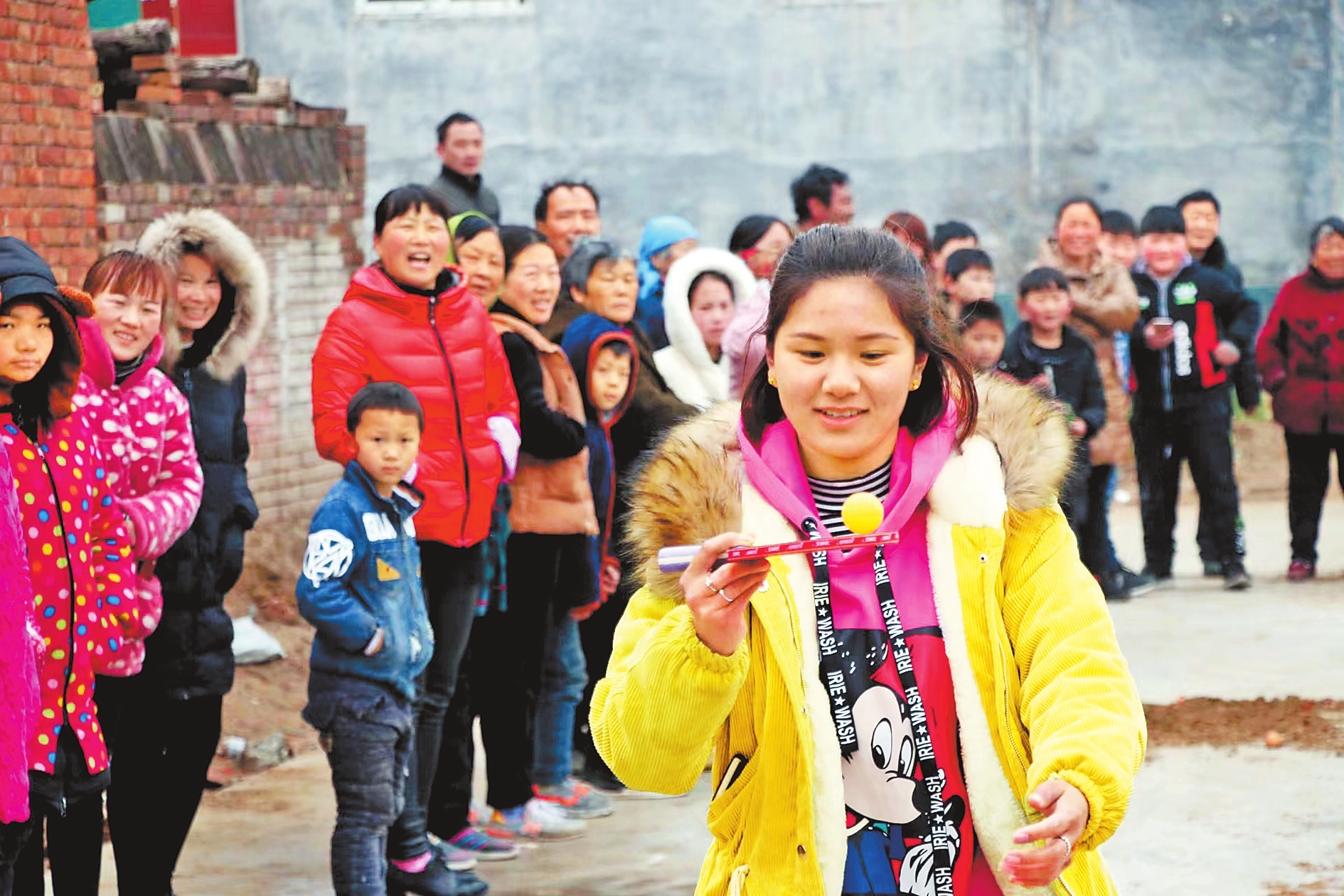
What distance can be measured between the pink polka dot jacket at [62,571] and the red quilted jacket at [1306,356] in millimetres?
8373

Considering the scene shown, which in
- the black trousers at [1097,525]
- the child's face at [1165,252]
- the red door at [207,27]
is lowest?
the black trousers at [1097,525]

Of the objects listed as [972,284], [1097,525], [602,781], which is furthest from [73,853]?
[1097,525]

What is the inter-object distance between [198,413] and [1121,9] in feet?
42.1

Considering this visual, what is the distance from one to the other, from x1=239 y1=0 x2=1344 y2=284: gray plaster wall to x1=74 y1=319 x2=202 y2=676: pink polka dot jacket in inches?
444

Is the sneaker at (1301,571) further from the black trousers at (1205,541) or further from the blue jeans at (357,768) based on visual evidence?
the blue jeans at (357,768)

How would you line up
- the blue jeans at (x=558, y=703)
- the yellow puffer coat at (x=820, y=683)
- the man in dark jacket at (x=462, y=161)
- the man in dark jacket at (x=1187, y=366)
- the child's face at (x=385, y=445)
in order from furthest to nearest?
the man in dark jacket at (x=1187, y=366) < the man in dark jacket at (x=462, y=161) < the blue jeans at (x=558, y=703) < the child's face at (x=385, y=445) < the yellow puffer coat at (x=820, y=683)

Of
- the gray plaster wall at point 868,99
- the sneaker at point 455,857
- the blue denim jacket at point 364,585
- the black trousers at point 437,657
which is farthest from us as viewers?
the gray plaster wall at point 868,99

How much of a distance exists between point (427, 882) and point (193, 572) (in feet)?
3.97

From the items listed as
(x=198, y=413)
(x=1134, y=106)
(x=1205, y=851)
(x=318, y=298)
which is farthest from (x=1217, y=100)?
(x=198, y=413)

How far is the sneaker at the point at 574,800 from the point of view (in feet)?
22.4

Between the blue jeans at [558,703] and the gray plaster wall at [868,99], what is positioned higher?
the gray plaster wall at [868,99]

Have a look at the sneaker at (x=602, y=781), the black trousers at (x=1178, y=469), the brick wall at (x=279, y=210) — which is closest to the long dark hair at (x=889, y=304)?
the sneaker at (x=602, y=781)

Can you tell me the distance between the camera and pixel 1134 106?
54.9 ft

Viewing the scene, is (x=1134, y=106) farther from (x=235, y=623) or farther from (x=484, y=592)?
(x=484, y=592)
